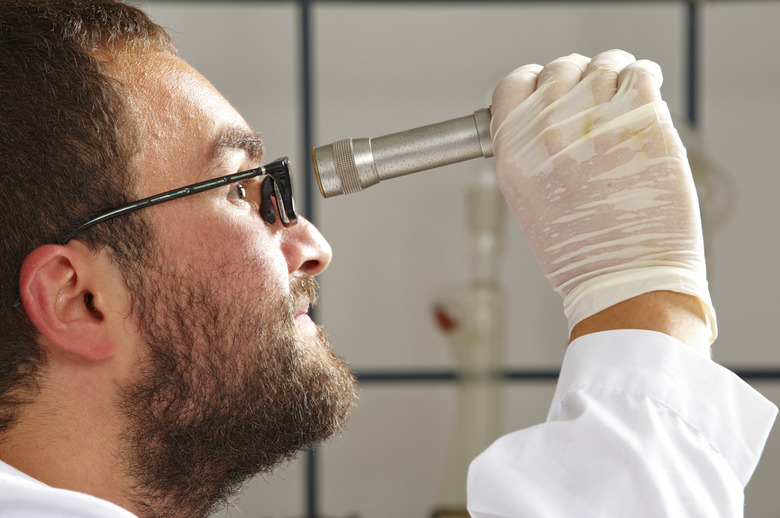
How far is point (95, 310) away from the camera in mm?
882

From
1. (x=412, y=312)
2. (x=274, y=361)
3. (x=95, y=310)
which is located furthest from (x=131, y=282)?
(x=412, y=312)

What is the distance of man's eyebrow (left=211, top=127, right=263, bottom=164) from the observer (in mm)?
921

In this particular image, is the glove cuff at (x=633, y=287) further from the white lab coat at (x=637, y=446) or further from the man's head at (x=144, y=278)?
the man's head at (x=144, y=278)

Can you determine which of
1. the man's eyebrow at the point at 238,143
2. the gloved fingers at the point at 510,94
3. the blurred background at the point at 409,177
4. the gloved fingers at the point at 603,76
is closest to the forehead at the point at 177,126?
the man's eyebrow at the point at 238,143

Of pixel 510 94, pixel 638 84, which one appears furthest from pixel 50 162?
pixel 638 84

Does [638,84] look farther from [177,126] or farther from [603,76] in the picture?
[177,126]

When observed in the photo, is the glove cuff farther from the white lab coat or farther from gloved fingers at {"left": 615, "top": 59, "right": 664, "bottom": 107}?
gloved fingers at {"left": 615, "top": 59, "right": 664, "bottom": 107}

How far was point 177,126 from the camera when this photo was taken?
90cm

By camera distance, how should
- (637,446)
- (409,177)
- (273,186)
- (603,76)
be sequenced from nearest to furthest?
(637,446), (603,76), (273,186), (409,177)

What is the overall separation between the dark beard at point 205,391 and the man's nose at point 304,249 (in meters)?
0.06

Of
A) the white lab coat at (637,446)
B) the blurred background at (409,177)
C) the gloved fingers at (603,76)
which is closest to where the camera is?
the white lab coat at (637,446)

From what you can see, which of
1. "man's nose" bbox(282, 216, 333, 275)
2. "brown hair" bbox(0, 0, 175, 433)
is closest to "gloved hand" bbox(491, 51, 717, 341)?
"man's nose" bbox(282, 216, 333, 275)

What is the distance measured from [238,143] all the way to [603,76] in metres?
0.43

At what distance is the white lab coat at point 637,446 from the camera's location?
27.9 inches
